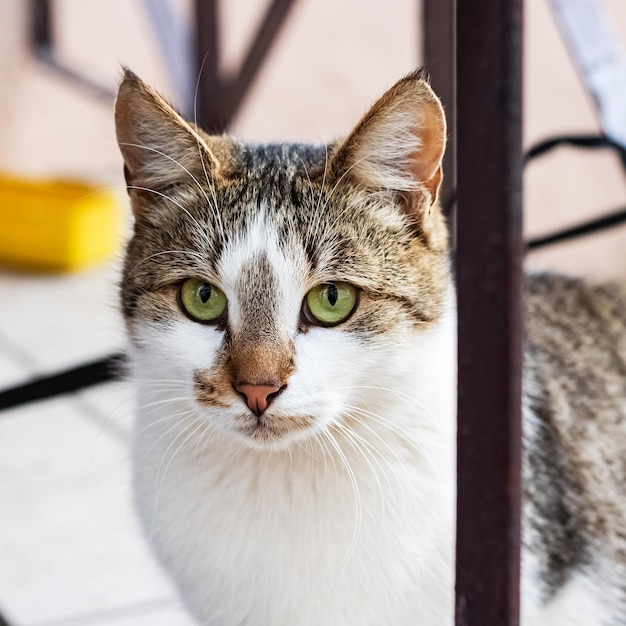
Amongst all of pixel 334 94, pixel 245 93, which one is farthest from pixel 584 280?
pixel 334 94

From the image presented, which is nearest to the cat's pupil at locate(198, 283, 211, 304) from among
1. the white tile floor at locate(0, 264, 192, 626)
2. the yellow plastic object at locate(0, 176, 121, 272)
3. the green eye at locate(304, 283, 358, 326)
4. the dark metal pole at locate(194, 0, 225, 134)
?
the green eye at locate(304, 283, 358, 326)

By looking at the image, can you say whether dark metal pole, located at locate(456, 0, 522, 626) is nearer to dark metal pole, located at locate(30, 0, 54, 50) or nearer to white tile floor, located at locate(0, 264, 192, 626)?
white tile floor, located at locate(0, 264, 192, 626)

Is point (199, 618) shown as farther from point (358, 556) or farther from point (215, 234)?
point (215, 234)

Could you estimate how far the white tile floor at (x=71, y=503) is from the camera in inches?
66.0

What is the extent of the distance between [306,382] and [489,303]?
0.33 m

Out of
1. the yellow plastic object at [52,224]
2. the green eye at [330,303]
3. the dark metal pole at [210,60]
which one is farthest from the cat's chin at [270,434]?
the yellow plastic object at [52,224]

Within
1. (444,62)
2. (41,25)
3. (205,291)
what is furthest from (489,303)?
(41,25)

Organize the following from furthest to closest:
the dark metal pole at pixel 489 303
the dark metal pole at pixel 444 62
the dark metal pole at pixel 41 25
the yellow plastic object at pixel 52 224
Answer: the dark metal pole at pixel 41 25 < the yellow plastic object at pixel 52 224 < the dark metal pole at pixel 444 62 < the dark metal pole at pixel 489 303

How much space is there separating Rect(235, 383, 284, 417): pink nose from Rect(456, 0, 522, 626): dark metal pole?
0.28m

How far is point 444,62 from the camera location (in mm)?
1376

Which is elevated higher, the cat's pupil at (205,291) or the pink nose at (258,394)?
the cat's pupil at (205,291)

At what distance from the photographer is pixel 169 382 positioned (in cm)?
120

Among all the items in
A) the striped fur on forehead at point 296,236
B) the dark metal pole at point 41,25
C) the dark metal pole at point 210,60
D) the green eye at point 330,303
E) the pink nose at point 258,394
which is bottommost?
the pink nose at point 258,394

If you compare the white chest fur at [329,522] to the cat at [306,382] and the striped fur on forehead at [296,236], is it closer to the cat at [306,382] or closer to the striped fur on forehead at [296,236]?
the cat at [306,382]
